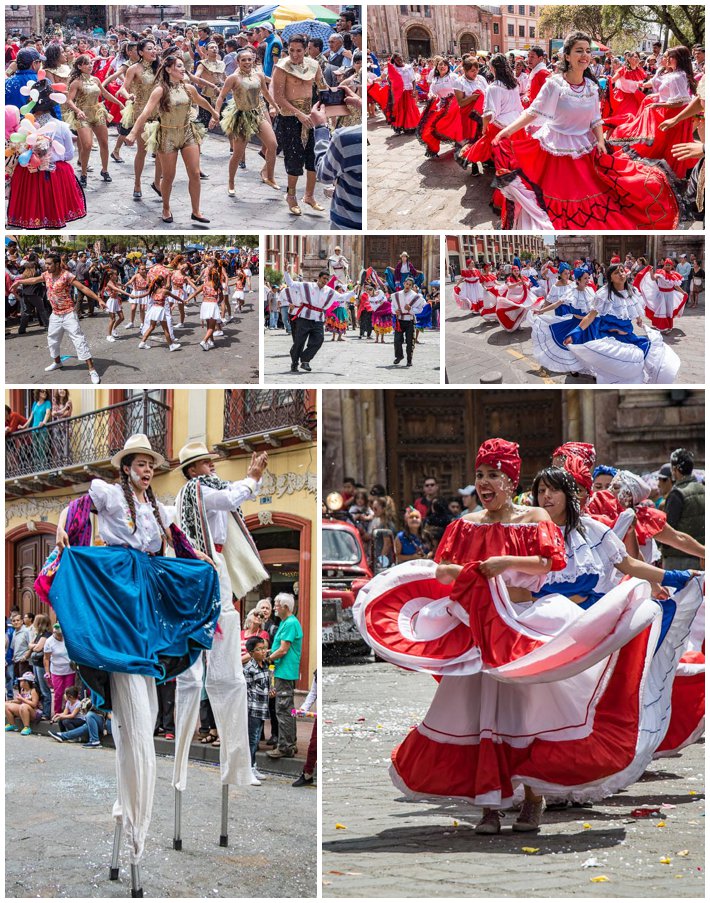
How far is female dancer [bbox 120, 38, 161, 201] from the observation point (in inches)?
382

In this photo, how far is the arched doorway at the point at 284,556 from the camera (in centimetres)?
680

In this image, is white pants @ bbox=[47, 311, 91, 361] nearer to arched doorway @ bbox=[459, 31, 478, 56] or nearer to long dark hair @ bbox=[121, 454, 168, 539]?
long dark hair @ bbox=[121, 454, 168, 539]

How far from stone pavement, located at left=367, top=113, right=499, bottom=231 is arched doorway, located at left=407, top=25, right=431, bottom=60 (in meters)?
0.83

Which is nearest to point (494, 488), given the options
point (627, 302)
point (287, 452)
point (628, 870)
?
point (287, 452)

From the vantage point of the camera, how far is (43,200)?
364 inches

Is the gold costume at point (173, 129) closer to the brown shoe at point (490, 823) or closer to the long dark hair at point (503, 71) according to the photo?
the long dark hair at point (503, 71)

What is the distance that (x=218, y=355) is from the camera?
27.7 ft

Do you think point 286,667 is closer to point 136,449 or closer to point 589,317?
point 136,449

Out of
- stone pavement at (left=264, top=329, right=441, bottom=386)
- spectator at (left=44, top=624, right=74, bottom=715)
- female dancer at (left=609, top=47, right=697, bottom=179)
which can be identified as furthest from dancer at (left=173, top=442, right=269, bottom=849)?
female dancer at (left=609, top=47, right=697, bottom=179)

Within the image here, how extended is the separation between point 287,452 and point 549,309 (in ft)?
14.0

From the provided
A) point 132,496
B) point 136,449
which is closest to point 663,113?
point 136,449

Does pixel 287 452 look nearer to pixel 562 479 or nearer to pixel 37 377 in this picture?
pixel 562 479

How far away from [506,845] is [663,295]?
6.44 meters

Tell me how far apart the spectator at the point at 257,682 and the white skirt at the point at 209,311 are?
2.49 metres
